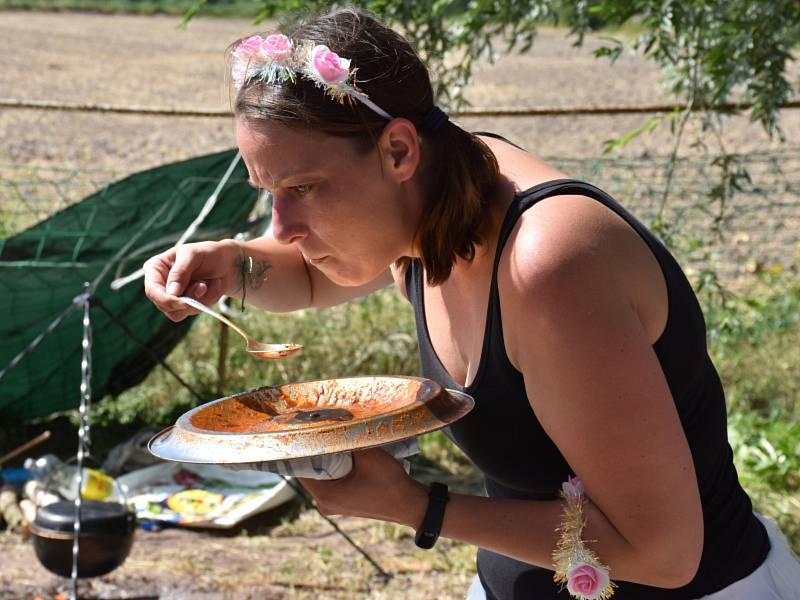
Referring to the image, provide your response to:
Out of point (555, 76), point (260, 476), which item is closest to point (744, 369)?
point (260, 476)

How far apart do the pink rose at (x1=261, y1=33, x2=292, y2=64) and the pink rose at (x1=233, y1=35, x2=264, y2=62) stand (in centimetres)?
1

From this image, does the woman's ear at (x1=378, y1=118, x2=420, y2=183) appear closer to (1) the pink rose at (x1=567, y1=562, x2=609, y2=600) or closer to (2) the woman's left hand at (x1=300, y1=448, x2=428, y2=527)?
(2) the woman's left hand at (x1=300, y1=448, x2=428, y2=527)

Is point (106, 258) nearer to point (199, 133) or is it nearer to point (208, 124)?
point (199, 133)

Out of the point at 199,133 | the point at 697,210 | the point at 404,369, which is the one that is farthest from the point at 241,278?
the point at 199,133

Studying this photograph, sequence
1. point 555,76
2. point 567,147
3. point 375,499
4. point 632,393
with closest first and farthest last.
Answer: point 632,393, point 375,499, point 567,147, point 555,76

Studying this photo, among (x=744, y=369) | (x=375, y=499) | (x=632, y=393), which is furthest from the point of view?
(x=744, y=369)

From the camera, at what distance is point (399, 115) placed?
142 cm

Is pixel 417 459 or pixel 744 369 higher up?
pixel 744 369

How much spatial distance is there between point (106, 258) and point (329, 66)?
10.7ft

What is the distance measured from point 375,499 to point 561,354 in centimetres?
32

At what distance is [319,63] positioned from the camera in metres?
1.36

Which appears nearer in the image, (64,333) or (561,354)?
(561,354)

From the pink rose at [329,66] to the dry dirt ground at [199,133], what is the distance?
0.28m

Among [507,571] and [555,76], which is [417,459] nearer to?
[507,571]
